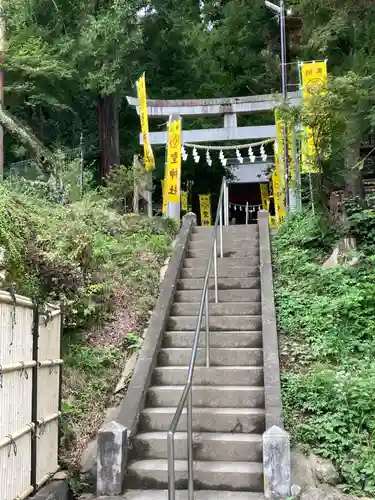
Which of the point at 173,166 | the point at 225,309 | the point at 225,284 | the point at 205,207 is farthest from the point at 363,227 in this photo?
the point at 205,207

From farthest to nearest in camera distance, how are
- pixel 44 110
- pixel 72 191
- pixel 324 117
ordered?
pixel 44 110
pixel 72 191
pixel 324 117

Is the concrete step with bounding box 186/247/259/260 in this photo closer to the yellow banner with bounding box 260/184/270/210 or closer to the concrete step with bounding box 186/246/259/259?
the concrete step with bounding box 186/246/259/259

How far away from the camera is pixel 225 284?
8.66m

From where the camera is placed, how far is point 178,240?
10.2m

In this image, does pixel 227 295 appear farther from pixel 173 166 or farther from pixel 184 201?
pixel 184 201

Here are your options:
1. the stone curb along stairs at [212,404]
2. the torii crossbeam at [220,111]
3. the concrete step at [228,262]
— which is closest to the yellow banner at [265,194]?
the torii crossbeam at [220,111]

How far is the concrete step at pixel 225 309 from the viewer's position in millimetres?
7836

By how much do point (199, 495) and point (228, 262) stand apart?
4.93 metres

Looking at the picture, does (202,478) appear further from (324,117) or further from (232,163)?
(232,163)

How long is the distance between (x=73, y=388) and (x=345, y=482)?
313cm

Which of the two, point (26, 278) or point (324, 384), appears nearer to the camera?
point (26, 278)

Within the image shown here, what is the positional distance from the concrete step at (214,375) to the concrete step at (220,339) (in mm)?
518

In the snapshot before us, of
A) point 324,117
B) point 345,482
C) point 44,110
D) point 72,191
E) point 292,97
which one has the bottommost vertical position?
point 345,482

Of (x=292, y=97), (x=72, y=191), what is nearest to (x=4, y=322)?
(x=72, y=191)
